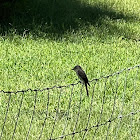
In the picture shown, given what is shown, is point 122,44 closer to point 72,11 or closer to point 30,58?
point 30,58

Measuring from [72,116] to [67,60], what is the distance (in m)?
2.44

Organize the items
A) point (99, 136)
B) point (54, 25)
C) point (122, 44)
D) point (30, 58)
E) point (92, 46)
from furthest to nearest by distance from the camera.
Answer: point (54, 25), point (122, 44), point (92, 46), point (30, 58), point (99, 136)

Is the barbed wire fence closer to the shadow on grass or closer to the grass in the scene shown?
the grass

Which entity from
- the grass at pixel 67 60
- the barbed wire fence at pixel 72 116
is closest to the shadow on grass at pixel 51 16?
the grass at pixel 67 60

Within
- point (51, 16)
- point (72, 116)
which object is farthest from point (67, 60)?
point (51, 16)

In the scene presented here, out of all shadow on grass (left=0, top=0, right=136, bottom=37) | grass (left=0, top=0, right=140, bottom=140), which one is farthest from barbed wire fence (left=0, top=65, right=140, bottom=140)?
shadow on grass (left=0, top=0, right=136, bottom=37)

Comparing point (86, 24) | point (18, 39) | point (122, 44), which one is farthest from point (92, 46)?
point (86, 24)

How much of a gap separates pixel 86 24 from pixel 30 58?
347 centimetres

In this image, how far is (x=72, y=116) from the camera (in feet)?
17.7

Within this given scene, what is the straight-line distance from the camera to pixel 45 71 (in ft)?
23.2

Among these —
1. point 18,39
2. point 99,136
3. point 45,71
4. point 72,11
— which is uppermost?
point 72,11

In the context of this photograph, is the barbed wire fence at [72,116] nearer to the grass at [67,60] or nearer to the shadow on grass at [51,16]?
the grass at [67,60]

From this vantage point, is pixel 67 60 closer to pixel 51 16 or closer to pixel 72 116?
pixel 72 116

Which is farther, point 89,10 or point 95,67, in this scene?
point 89,10
